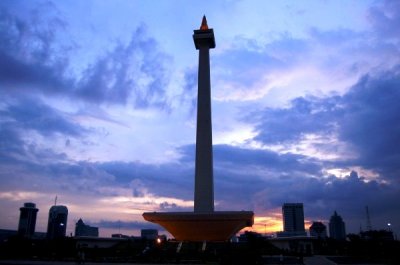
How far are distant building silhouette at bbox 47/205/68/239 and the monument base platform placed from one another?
88.7 metres

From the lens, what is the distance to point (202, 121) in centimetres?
4650

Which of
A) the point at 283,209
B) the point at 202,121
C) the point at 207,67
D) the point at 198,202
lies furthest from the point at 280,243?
the point at 283,209

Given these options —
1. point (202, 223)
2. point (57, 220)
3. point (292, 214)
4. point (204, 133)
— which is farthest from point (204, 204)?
point (292, 214)

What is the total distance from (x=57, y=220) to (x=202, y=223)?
3911 inches

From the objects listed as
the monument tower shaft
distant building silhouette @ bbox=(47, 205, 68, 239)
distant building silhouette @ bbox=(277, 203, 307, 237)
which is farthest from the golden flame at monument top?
distant building silhouette @ bbox=(277, 203, 307, 237)

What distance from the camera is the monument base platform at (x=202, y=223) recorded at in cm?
3753

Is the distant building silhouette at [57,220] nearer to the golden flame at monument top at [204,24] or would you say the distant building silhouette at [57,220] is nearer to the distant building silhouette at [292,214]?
the distant building silhouette at [292,214]

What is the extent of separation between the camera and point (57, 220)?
123125mm

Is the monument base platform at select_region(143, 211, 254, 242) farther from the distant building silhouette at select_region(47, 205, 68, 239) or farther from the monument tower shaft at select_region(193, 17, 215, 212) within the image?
the distant building silhouette at select_region(47, 205, 68, 239)

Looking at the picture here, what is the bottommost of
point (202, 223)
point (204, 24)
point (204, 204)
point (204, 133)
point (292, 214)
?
point (202, 223)

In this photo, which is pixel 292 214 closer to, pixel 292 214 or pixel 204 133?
pixel 292 214

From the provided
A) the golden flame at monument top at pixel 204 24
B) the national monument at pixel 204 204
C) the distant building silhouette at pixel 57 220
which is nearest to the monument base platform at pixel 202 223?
the national monument at pixel 204 204

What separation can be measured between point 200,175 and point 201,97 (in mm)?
10200

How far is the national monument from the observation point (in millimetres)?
37906
